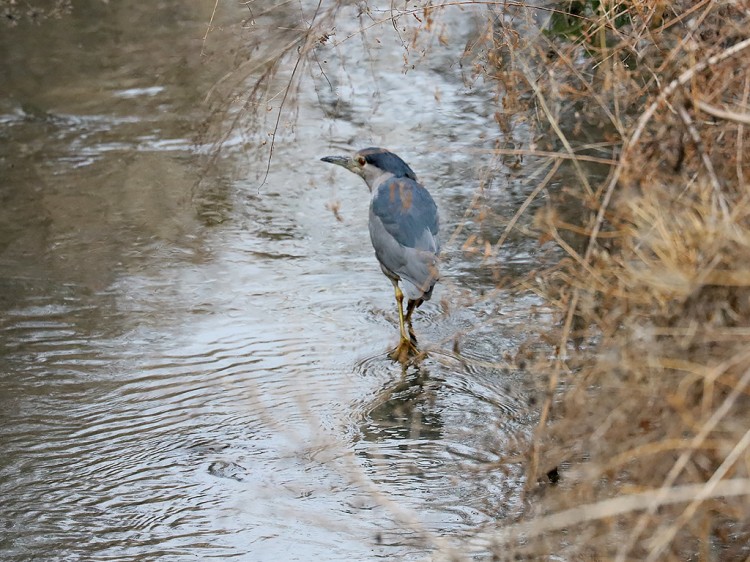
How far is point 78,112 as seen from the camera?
10109 millimetres

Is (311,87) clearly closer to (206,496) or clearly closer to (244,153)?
(244,153)

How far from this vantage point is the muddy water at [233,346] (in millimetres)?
4688

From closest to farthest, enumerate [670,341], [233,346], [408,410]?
1. [670,341]
2. [408,410]
3. [233,346]

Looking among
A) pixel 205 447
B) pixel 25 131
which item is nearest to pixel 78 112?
pixel 25 131

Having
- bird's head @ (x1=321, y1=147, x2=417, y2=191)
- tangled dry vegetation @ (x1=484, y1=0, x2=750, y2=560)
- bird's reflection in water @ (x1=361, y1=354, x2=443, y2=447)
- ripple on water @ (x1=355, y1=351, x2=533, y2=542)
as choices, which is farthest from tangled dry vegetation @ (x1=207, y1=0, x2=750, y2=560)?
bird's head @ (x1=321, y1=147, x2=417, y2=191)

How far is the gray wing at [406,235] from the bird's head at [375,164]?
19cm

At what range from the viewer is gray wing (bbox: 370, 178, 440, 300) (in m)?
5.96

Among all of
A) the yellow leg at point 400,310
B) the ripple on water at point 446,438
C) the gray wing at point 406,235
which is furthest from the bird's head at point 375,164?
the ripple on water at point 446,438

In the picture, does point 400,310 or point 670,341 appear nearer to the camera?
point 670,341

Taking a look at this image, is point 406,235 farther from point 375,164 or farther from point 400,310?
point 375,164

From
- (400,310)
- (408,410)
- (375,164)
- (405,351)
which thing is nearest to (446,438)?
(408,410)

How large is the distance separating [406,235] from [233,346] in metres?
1.18

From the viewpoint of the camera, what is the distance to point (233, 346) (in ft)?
20.7

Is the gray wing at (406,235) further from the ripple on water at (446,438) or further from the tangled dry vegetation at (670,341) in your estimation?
the tangled dry vegetation at (670,341)
